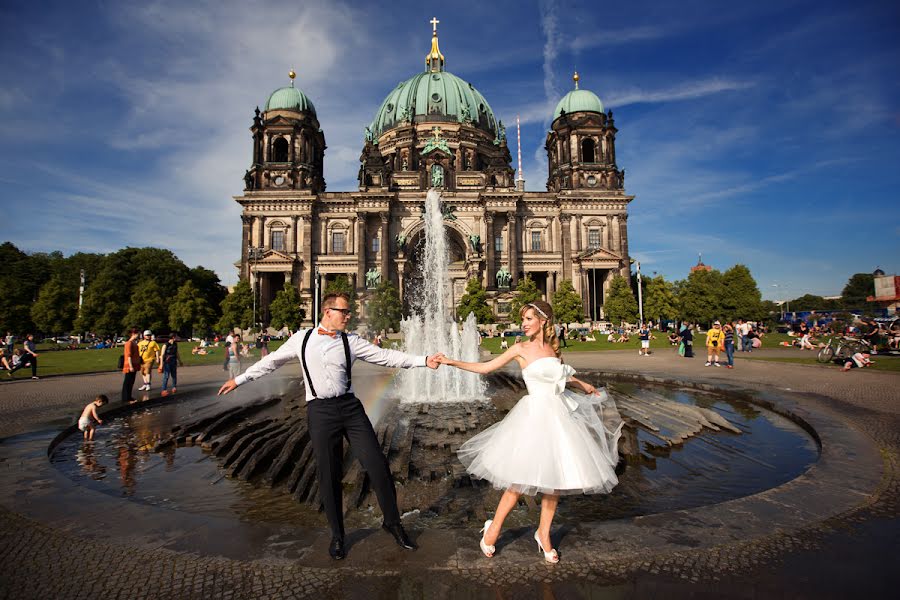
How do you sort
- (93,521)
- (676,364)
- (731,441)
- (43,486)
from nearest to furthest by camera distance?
(93,521)
(43,486)
(731,441)
(676,364)

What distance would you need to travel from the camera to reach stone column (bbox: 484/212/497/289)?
2250 inches

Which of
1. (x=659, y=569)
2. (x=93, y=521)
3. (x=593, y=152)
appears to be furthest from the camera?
(x=593, y=152)

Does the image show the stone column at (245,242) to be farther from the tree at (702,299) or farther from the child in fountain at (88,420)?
the tree at (702,299)

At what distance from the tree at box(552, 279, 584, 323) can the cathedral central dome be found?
32221 mm

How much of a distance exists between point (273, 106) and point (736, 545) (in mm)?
68591

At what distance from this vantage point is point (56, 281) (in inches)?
2334

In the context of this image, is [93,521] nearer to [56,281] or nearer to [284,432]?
[284,432]

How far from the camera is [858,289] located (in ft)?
399

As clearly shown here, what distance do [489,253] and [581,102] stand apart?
25449 mm

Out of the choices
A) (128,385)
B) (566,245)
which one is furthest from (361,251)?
(128,385)

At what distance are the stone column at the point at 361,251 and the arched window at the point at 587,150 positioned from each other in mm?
31308

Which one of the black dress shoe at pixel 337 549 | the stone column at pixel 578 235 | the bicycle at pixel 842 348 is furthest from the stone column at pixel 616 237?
the black dress shoe at pixel 337 549

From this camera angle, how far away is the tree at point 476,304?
50094 millimetres

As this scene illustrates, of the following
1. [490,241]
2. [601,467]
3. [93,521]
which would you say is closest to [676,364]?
[601,467]
